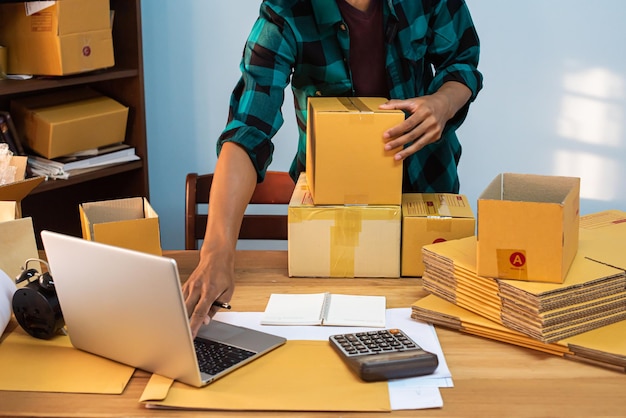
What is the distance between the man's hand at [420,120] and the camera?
151 cm

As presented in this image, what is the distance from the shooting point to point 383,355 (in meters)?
1.17

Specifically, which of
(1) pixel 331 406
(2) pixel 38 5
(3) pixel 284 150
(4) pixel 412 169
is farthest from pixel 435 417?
(3) pixel 284 150

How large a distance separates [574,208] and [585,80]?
214 centimetres

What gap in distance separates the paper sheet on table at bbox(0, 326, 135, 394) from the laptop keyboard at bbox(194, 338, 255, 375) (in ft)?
0.35

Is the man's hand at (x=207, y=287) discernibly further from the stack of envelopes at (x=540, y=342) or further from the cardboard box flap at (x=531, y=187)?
the cardboard box flap at (x=531, y=187)

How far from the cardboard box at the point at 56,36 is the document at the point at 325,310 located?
160cm

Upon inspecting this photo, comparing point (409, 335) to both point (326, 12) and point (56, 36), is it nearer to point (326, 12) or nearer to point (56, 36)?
point (326, 12)

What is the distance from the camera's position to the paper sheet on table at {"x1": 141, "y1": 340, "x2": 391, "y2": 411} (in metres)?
1.08

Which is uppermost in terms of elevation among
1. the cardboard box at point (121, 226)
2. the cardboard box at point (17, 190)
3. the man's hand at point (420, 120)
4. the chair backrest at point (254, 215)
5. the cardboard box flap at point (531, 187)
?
the man's hand at point (420, 120)

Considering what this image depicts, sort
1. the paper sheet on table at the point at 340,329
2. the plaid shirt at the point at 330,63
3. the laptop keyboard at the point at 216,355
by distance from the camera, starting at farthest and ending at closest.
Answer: the plaid shirt at the point at 330,63 → the paper sheet on table at the point at 340,329 → the laptop keyboard at the point at 216,355

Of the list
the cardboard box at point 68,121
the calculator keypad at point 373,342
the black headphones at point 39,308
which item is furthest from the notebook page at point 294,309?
the cardboard box at point 68,121

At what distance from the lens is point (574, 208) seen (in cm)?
133

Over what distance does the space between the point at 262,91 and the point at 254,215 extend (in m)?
0.49

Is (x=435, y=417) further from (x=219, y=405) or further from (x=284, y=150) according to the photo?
(x=284, y=150)
